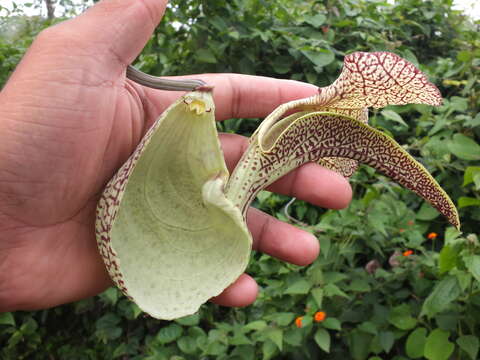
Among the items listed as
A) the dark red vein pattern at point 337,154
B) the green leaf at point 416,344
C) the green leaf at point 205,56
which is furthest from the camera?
the green leaf at point 205,56

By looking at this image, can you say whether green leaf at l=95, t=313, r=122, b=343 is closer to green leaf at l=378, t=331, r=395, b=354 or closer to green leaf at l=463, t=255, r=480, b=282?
green leaf at l=378, t=331, r=395, b=354

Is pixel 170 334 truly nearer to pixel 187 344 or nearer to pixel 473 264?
pixel 187 344

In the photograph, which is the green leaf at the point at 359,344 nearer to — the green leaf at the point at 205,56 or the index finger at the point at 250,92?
the index finger at the point at 250,92

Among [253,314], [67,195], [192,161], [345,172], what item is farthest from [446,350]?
[67,195]

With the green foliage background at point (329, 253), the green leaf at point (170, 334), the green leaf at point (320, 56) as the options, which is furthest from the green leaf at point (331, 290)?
the green leaf at point (320, 56)

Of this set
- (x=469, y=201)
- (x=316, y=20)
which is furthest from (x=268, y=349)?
(x=316, y=20)

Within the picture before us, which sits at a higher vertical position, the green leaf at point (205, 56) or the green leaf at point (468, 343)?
the green leaf at point (205, 56)
